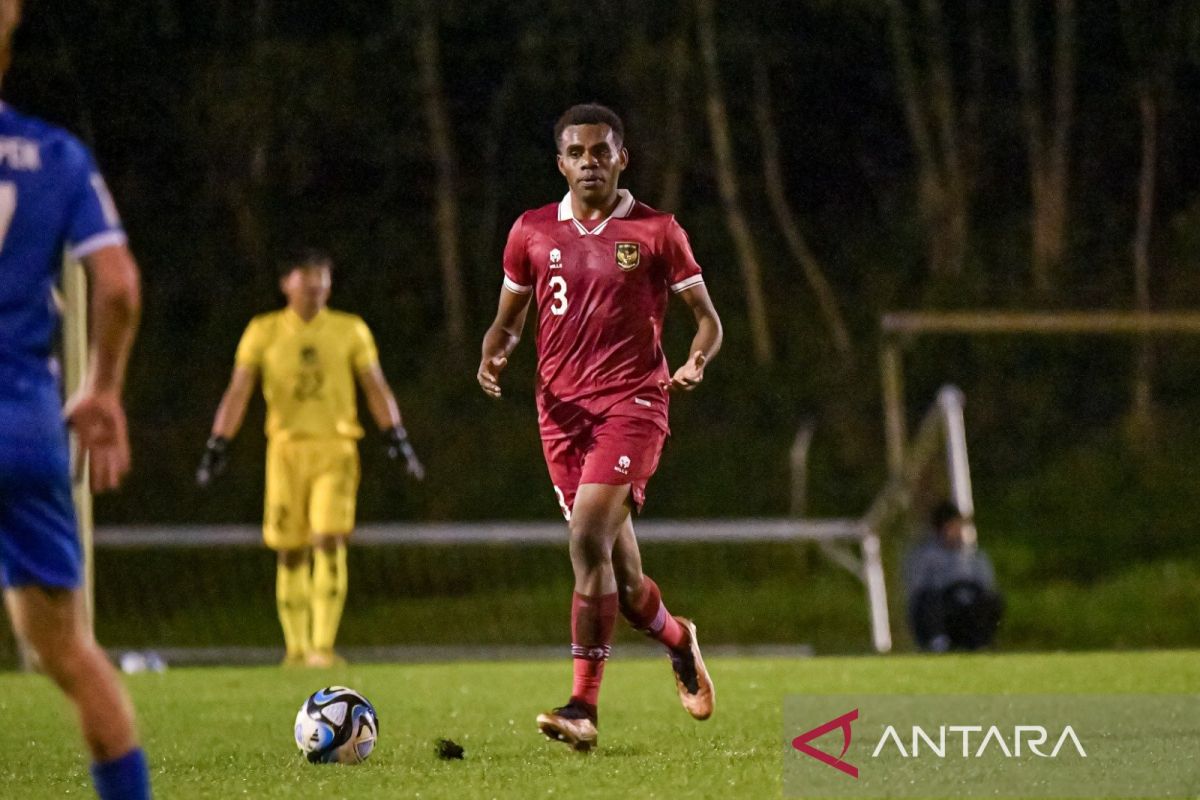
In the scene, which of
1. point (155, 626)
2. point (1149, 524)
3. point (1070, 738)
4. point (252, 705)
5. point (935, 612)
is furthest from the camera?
point (1149, 524)

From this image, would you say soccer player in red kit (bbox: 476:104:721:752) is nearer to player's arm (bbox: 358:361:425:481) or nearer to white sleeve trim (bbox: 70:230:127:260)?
white sleeve trim (bbox: 70:230:127:260)

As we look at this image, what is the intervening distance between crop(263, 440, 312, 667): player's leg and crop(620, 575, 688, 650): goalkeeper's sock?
475cm

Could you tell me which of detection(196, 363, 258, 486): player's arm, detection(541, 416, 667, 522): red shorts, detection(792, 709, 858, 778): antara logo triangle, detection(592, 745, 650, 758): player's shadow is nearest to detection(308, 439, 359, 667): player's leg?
detection(196, 363, 258, 486): player's arm

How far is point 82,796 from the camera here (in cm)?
579

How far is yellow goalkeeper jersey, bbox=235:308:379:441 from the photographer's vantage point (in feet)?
38.1

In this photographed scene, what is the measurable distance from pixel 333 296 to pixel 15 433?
24377 millimetres

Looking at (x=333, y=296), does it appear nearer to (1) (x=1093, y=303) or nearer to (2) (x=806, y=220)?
(2) (x=806, y=220)

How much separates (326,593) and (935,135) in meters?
19.2

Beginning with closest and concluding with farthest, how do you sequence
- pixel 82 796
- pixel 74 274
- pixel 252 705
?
pixel 82 796, pixel 252 705, pixel 74 274

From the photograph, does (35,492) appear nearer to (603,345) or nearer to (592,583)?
(592,583)

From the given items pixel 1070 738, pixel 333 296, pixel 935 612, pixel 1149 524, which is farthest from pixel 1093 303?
pixel 1070 738

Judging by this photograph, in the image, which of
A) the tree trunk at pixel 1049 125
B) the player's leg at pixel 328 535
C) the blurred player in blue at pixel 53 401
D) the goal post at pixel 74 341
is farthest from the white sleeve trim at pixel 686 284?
the tree trunk at pixel 1049 125

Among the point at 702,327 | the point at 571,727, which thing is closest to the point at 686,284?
the point at 702,327

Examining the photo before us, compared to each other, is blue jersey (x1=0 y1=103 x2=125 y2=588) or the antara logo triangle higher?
blue jersey (x1=0 y1=103 x2=125 y2=588)
